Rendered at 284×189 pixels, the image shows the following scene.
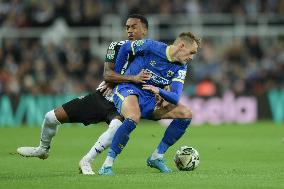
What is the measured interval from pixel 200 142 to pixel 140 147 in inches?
61.2

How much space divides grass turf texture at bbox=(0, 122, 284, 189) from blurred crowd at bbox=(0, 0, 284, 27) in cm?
449

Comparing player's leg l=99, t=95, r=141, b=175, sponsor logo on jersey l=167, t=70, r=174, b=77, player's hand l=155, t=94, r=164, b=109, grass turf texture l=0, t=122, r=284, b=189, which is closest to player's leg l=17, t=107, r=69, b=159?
grass turf texture l=0, t=122, r=284, b=189

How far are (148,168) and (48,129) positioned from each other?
56.1 inches

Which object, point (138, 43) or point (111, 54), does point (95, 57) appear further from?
point (138, 43)

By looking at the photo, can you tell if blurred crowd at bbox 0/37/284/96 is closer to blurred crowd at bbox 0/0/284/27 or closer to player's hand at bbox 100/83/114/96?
blurred crowd at bbox 0/0/284/27

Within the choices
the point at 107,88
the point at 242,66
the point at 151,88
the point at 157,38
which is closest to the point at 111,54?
the point at 107,88

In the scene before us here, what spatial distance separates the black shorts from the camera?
1053cm

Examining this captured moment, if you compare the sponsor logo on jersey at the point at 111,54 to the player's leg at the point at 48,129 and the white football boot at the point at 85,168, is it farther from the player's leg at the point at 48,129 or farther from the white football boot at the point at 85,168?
the white football boot at the point at 85,168

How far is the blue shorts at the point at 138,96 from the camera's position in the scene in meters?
10.1

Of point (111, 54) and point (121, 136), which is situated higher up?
point (111, 54)

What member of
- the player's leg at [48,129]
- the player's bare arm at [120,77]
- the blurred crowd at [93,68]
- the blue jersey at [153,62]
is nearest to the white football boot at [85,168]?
the player's leg at [48,129]

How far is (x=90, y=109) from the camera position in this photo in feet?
34.7

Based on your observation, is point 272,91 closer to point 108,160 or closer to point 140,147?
point 140,147

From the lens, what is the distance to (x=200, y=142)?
1628 cm
